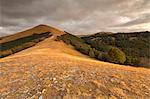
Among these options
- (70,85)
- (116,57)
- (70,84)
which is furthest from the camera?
(116,57)

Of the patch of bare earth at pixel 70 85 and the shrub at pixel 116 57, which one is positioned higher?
the patch of bare earth at pixel 70 85

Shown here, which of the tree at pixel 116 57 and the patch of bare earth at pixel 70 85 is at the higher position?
the patch of bare earth at pixel 70 85

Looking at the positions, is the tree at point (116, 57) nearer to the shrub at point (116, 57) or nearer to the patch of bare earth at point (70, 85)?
the shrub at point (116, 57)

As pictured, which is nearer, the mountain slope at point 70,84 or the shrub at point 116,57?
the mountain slope at point 70,84

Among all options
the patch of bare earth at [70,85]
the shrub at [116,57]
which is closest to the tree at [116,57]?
the shrub at [116,57]

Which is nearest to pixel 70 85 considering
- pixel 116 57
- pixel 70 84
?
pixel 70 84

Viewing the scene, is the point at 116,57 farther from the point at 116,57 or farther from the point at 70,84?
the point at 70,84

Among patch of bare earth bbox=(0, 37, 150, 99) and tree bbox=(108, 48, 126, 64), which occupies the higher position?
patch of bare earth bbox=(0, 37, 150, 99)

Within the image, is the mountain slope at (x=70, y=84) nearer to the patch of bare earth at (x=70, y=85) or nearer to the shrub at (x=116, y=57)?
the patch of bare earth at (x=70, y=85)

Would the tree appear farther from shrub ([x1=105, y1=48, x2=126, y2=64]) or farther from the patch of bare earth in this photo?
the patch of bare earth

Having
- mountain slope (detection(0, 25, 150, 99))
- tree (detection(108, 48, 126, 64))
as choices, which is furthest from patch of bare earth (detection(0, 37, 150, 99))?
tree (detection(108, 48, 126, 64))

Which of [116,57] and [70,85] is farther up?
[70,85]

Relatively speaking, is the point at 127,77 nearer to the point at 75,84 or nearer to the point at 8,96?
the point at 75,84

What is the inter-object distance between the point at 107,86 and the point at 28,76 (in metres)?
8.71
